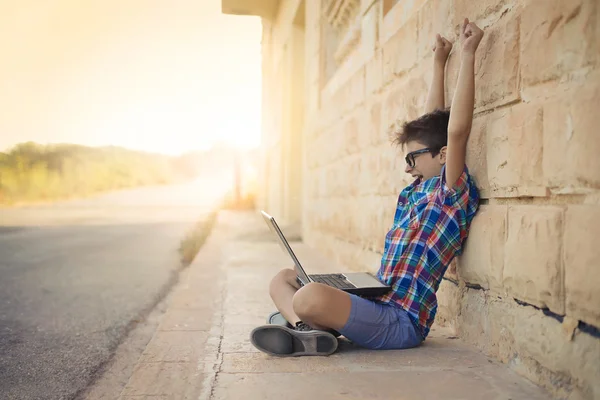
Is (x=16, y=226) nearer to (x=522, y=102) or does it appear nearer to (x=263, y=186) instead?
(x=263, y=186)

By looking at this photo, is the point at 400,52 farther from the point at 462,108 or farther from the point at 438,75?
the point at 462,108

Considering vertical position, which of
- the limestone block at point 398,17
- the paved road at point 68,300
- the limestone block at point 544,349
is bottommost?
the paved road at point 68,300

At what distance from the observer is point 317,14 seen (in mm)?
6680

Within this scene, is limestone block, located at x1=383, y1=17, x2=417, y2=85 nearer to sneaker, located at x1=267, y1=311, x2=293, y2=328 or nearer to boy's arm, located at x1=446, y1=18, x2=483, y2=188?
boy's arm, located at x1=446, y1=18, x2=483, y2=188

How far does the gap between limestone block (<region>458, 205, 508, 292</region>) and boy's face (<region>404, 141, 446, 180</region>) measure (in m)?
0.31

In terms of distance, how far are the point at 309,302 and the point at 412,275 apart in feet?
1.59

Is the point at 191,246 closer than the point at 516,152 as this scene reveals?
No

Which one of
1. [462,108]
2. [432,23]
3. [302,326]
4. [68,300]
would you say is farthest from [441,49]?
[68,300]

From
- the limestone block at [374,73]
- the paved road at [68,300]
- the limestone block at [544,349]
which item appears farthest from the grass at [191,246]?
the limestone block at [544,349]

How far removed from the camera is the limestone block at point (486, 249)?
2.17 metres

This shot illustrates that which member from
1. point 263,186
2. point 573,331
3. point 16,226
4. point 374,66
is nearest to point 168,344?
point 573,331

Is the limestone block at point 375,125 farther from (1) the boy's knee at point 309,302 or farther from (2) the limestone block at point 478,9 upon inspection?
(1) the boy's knee at point 309,302

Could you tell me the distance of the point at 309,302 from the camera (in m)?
2.22

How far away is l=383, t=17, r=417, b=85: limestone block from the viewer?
3281mm
